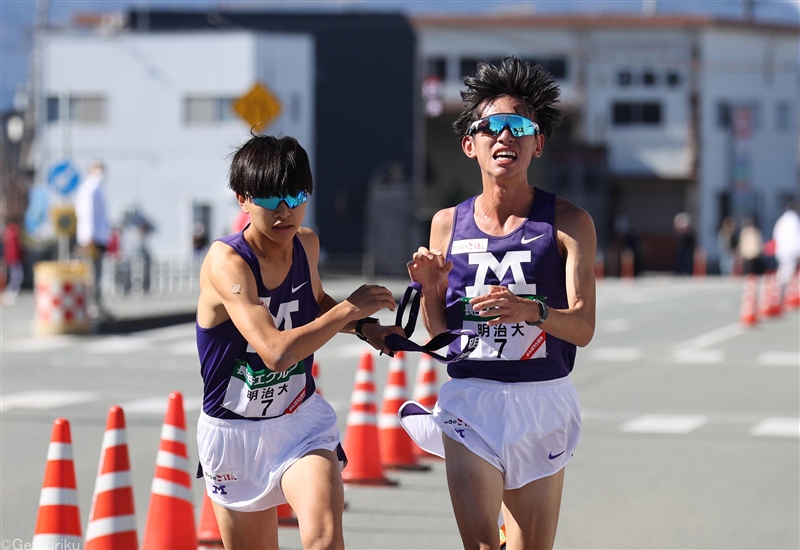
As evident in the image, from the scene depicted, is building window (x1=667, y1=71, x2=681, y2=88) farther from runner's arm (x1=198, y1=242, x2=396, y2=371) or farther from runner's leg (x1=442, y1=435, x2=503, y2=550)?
runner's arm (x1=198, y1=242, x2=396, y2=371)

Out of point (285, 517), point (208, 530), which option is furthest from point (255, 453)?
point (285, 517)

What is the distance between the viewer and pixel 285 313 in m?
4.40

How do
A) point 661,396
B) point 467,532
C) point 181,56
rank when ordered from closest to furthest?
point 467,532 < point 661,396 < point 181,56

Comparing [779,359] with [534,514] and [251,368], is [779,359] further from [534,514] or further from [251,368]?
[251,368]

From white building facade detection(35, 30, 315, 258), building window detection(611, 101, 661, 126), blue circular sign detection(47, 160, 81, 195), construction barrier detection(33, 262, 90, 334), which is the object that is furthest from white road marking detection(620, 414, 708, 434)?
building window detection(611, 101, 661, 126)

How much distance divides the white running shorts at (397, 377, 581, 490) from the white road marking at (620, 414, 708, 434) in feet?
21.4

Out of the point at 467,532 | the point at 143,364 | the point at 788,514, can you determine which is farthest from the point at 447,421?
the point at 143,364

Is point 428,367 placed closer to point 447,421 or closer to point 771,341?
point 447,421

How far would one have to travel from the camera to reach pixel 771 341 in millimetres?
19672

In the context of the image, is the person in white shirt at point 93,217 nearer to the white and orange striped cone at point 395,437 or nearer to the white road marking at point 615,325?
the white road marking at point 615,325

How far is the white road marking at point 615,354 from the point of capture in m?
17.0

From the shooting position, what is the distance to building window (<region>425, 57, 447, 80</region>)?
2313 inches

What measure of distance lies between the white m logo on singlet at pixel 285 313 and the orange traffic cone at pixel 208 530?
2.73 metres

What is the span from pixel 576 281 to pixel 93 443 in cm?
652
